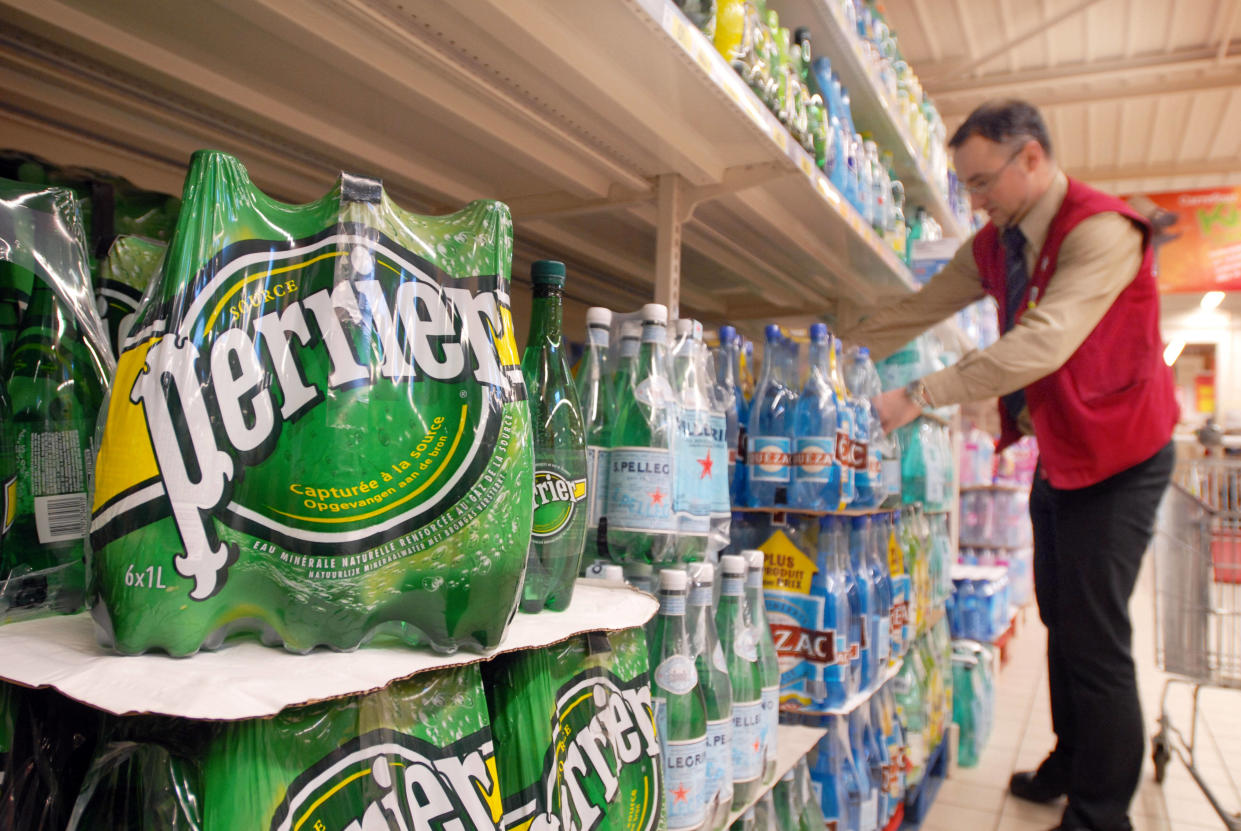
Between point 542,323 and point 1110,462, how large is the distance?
66.0 inches

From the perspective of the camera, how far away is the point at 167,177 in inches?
62.2

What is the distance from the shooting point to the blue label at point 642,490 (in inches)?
45.7

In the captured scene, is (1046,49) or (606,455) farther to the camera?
(1046,49)

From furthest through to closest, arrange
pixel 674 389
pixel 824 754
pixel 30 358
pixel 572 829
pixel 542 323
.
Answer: pixel 824 754 → pixel 674 389 → pixel 542 323 → pixel 572 829 → pixel 30 358

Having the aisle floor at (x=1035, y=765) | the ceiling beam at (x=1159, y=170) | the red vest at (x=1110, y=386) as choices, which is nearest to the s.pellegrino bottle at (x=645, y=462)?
the red vest at (x=1110, y=386)

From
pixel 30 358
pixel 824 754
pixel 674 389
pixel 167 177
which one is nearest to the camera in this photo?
pixel 30 358

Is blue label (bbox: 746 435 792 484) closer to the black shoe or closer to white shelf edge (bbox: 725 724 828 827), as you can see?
white shelf edge (bbox: 725 724 828 827)

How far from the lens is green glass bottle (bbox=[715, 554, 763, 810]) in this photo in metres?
1.32

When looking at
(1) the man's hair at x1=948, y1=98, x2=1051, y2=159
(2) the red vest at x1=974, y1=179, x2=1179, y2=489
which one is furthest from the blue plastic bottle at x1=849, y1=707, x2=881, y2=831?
(1) the man's hair at x1=948, y1=98, x2=1051, y2=159

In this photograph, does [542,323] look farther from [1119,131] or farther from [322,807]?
[1119,131]

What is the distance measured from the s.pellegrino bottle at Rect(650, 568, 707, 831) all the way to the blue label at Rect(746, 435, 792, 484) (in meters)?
0.59

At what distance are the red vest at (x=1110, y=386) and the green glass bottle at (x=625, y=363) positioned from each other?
1.32 metres

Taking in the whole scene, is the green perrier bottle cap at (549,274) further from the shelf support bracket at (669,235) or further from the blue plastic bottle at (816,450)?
the blue plastic bottle at (816,450)

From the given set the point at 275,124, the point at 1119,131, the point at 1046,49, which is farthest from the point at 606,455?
the point at 1119,131
